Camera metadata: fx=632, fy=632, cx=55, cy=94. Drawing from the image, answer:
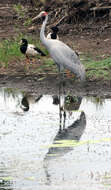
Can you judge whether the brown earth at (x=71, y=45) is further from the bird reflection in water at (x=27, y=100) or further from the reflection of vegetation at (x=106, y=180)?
the reflection of vegetation at (x=106, y=180)

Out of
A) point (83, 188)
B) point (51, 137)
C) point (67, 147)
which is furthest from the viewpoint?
point (51, 137)

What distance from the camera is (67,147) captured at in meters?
8.30

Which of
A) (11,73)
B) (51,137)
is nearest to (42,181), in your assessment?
(51,137)

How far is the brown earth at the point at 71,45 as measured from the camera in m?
11.7

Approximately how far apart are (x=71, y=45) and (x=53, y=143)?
612 centimetres

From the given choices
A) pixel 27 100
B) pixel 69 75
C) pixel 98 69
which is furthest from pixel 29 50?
pixel 27 100

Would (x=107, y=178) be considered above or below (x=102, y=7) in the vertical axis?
below

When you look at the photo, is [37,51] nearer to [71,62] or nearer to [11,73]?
[11,73]

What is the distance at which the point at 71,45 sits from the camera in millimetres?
14367

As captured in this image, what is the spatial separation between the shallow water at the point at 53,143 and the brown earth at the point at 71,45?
1.45 feet

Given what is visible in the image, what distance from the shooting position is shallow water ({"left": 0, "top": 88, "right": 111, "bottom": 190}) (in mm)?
6988

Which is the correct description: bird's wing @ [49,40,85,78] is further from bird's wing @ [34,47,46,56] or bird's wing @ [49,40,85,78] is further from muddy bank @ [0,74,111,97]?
bird's wing @ [34,47,46,56]

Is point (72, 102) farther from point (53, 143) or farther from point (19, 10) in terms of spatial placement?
point (19, 10)

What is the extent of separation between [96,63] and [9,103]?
2443 mm
